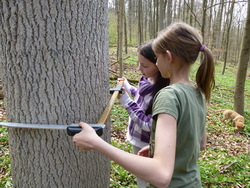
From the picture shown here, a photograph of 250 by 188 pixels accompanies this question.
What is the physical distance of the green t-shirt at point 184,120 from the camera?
986 millimetres

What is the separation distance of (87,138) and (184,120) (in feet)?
1.68

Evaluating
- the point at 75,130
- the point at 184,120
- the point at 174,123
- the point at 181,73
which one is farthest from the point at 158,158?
the point at 181,73

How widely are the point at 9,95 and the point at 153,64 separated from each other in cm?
128

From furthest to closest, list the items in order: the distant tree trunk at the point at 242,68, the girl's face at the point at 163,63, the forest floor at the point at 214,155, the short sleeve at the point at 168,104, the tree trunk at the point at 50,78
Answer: the distant tree trunk at the point at 242,68 < the forest floor at the point at 214,155 < the girl's face at the point at 163,63 < the tree trunk at the point at 50,78 < the short sleeve at the point at 168,104

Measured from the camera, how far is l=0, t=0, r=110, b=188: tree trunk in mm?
1091

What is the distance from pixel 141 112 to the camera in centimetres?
193

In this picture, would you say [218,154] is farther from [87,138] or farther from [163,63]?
[87,138]

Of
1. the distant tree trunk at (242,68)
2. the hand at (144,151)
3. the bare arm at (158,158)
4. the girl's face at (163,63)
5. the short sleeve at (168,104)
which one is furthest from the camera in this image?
the distant tree trunk at (242,68)

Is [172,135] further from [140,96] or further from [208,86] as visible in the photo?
[140,96]

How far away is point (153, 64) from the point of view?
1.96 m

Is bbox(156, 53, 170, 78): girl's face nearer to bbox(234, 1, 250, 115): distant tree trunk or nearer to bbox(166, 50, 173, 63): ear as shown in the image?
bbox(166, 50, 173, 63): ear

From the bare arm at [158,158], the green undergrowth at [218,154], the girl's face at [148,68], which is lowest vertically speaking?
the green undergrowth at [218,154]

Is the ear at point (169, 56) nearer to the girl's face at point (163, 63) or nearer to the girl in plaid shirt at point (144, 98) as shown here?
the girl's face at point (163, 63)

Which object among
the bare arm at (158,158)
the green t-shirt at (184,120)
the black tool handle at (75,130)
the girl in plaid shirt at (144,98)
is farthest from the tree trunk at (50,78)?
the girl in plaid shirt at (144,98)
